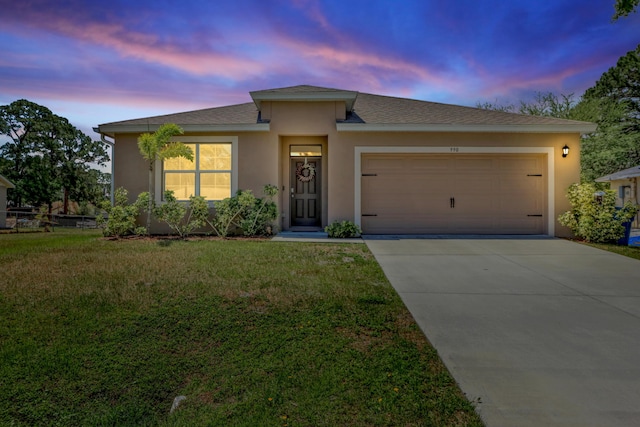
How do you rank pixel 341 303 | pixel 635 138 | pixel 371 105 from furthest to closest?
pixel 635 138 → pixel 371 105 → pixel 341 303

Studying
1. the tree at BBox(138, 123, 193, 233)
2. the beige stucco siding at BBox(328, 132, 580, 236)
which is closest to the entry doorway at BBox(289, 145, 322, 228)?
the beige stucco siding at BBox(328, 132, 580, 236)

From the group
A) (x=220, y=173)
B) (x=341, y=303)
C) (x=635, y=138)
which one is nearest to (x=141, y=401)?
(x=341, y=303)

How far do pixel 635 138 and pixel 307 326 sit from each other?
89.1ft

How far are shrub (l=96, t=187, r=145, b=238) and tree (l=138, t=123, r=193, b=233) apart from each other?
420 millimetres

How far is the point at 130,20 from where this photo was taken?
29.0 ft

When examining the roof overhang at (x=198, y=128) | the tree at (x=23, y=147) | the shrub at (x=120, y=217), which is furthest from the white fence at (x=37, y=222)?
the roof overhang at (x=198, y=128)

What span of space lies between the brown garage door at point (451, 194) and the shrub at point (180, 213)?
14.5ft

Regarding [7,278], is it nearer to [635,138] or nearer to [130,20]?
[130,20]

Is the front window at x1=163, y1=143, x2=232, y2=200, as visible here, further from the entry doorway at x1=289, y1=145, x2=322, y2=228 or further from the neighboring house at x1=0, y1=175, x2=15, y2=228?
the neighboring house at x1=0, y1=175, x2=15, y2=228

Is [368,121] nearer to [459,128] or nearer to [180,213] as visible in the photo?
[459,128]

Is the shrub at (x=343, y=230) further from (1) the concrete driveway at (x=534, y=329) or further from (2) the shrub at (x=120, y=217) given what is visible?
(2) the shrub at (x=120, y=217)

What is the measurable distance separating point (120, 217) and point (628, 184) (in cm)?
2406

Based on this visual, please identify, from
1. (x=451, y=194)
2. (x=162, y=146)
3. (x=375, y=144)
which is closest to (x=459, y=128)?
(x=451, y=194)

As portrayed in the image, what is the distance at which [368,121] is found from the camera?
9.95 meters
